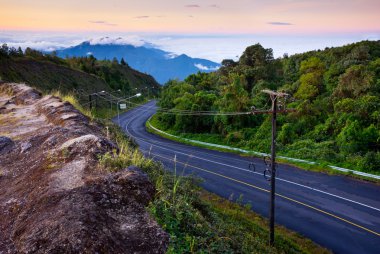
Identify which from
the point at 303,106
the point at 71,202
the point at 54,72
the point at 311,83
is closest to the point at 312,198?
the point at 303,106

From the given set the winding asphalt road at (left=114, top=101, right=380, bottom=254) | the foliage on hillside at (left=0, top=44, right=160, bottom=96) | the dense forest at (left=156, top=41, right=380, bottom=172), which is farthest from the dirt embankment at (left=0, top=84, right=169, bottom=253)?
the foliage on hillside at (left=0, top=44, right=160, bottom=96)

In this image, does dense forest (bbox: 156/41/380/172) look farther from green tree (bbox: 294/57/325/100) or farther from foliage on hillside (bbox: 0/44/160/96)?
foliage on hillside (bbox: 0/44/160/96)

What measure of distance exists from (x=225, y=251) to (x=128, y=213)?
1.98 m

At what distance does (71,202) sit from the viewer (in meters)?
6.04

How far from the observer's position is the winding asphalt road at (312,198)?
18906 millimetres

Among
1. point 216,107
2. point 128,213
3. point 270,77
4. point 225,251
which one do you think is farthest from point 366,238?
point 270,77

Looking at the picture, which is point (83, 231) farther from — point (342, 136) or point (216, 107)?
point (216, 107)

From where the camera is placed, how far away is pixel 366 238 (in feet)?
60.6

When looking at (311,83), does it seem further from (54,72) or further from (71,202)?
(54,72)

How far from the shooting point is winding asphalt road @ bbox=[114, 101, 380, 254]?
18.9 meters

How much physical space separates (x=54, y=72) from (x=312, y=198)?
7571 centimetres

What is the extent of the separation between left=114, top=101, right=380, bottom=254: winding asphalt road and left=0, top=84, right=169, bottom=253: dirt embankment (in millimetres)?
4892

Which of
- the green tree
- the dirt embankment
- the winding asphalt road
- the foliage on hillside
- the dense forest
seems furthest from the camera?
the foliage on hillside

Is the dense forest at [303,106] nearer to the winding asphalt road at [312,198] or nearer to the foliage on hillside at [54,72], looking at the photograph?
the winding asphalt road at [312,198]
